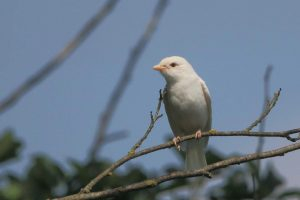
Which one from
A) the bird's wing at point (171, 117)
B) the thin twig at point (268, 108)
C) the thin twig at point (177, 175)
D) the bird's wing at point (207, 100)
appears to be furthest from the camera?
the bird's wing at point (207, 100)

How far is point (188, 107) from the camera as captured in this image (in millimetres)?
8750

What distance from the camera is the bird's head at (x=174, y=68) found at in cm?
913

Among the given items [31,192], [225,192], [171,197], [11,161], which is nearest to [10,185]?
[31,192]

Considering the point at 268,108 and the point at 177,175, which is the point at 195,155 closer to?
the point at 268,108

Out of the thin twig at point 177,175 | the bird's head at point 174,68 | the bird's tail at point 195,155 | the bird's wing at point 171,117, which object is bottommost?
the bird's tail at point 195,155

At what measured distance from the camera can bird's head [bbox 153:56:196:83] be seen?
9.13 metres

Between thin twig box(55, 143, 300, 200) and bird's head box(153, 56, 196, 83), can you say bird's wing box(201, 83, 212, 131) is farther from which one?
thin twig box(55, 143, 300, 200)

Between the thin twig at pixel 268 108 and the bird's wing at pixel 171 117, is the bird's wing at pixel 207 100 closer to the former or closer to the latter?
the bird's wing at pixel 171 117

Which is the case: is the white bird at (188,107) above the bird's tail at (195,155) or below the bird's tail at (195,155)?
above

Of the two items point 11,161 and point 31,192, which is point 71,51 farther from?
point 31,192

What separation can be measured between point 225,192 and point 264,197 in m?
0.45

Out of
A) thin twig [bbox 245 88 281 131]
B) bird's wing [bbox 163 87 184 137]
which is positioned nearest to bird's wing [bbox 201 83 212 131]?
bird's wing [bbox 163 87 184 137]

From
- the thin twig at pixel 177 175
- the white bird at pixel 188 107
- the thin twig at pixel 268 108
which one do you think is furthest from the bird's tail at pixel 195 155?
the thin twig at pixel 177 175

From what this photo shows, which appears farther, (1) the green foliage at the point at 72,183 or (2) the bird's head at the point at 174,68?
(2) the bird's head at the point at 174,68
